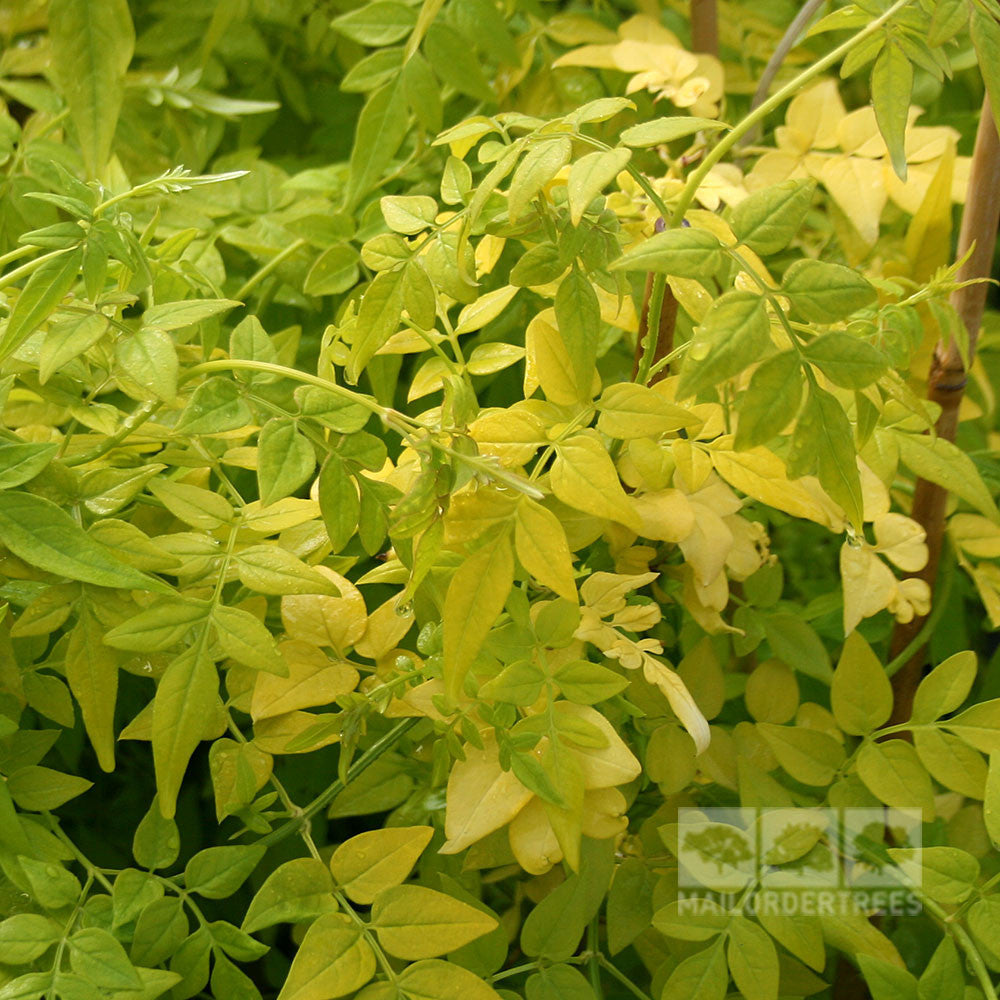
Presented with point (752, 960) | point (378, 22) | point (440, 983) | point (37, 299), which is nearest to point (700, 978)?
point (752, 960)

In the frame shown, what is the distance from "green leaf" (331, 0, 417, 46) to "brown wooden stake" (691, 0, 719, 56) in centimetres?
24

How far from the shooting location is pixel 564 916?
54 centimetres

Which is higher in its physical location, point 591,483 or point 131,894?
point 591,483

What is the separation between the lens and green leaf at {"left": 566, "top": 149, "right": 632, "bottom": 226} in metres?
0.41

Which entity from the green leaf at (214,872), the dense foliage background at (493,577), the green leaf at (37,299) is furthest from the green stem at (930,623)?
the green leaf at (37,299)

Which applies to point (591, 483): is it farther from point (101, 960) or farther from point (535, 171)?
point (101, 960)

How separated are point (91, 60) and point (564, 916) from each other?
0.51 metres

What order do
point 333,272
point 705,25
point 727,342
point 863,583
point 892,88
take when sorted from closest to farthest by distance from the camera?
1. point 727,342
2. point 892,88
3. point 863,583
4. point 333,272
5. point 705,25

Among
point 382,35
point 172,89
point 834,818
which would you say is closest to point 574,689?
point 834,818

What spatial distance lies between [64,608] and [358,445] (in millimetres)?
153

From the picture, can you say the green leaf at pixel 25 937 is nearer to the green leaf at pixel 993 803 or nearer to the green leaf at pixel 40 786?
the green leaf at pixel 40 786

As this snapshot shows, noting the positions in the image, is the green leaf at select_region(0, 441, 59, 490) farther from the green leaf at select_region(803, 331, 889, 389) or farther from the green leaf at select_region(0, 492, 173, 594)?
the green leaf at select_region(803, 331, 889, 389)

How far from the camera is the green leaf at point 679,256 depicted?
0.40 metres

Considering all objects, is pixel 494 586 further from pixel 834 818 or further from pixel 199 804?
pixel 199 804
